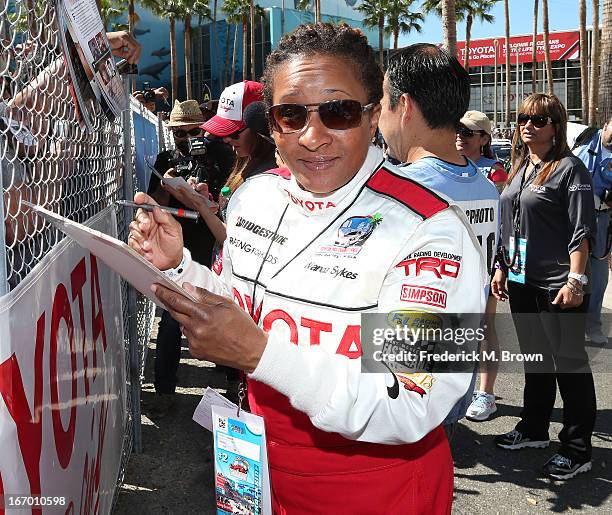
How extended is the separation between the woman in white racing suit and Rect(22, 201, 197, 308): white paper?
45mm

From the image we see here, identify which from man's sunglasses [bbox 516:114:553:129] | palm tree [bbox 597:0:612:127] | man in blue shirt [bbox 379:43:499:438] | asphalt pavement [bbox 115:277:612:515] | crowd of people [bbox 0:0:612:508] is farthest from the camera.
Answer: palm tree [bbox 597:0:612:127]

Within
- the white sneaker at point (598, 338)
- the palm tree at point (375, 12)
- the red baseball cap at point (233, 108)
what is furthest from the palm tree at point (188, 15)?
the red baseball cap at point (233, 108)

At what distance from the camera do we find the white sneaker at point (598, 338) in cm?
644

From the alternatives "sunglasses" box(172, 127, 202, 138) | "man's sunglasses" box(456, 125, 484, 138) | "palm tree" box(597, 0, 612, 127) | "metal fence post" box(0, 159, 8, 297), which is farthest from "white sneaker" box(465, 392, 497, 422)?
"palm tree" box(597, 0, 612, 127)

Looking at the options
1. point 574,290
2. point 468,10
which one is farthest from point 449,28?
point 468,10

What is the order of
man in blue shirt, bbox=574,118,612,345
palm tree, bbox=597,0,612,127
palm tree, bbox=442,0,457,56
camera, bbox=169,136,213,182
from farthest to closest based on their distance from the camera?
palm tree, bbox=442,0,457,56 → palm tree, bbox=597,0,612,127 → man in blue shirt, bbox=574,118,612,345 → camera, bbox=169,136,213,182

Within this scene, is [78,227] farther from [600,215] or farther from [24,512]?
[600,215]

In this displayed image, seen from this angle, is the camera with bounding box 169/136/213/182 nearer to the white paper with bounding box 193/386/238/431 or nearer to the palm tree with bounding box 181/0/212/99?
the white paper with bounding box 193/386/238/431

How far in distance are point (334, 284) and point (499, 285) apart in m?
3.33

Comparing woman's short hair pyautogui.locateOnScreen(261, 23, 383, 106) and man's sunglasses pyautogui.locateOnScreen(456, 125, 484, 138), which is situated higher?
woman's short hair pyautogui.locateOnScreen(261, 23, 383, 106)

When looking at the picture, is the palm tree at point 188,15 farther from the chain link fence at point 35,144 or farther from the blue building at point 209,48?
the chain link fence at point 35,144

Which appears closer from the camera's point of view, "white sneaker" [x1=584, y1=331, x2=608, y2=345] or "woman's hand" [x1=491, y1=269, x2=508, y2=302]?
"woman's hand" [x1=491, y1=269, x2=508, y2=302]

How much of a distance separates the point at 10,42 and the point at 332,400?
1143 millimetres

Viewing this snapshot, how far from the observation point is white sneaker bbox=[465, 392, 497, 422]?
15.8 ft
